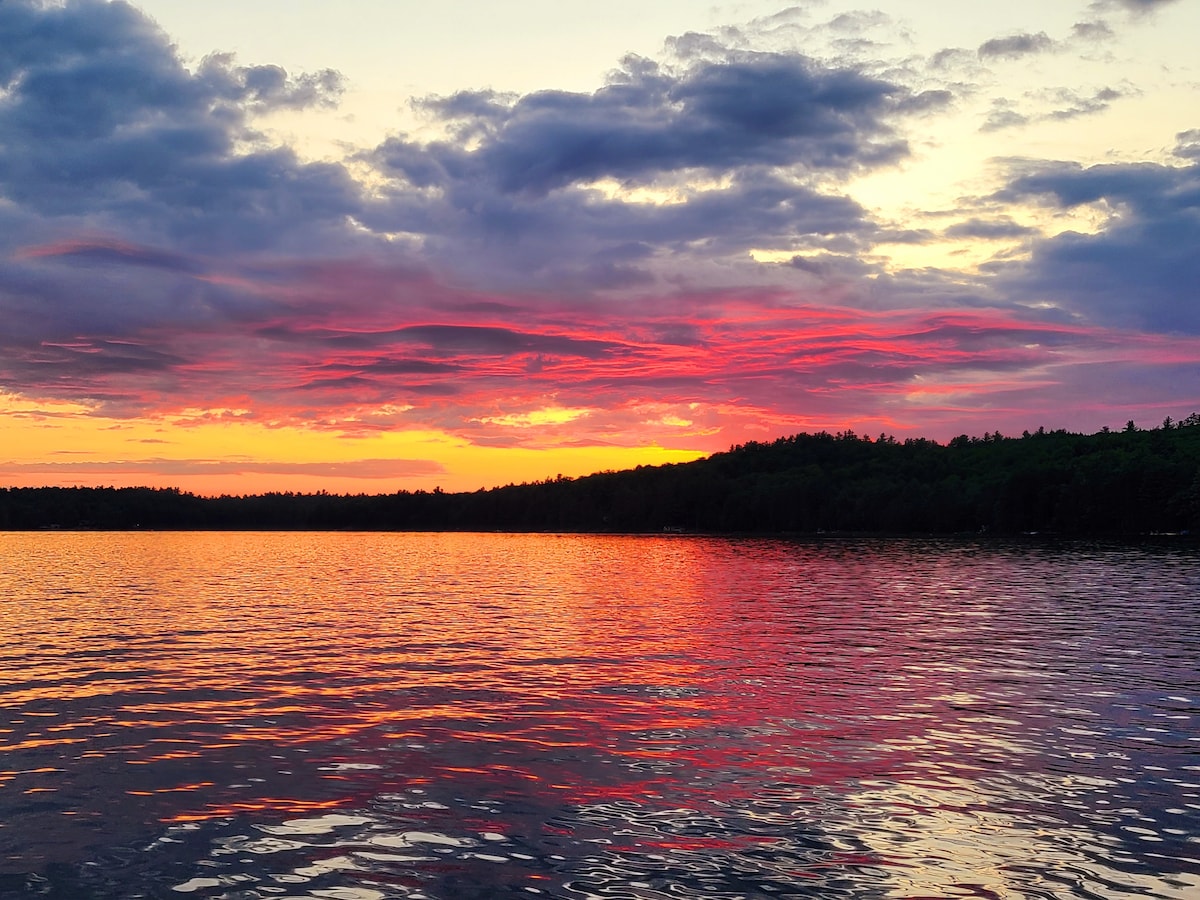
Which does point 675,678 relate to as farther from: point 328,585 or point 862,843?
point 328,585

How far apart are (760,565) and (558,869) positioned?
402ft

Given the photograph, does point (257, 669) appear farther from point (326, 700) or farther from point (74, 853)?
point (74, 853)

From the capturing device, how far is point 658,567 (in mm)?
137000

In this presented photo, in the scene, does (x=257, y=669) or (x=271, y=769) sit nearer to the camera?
(x=271, y=769)

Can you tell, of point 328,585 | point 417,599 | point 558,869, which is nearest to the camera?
point 558,869

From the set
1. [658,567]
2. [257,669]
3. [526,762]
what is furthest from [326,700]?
[658,567]

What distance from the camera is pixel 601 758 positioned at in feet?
86.4

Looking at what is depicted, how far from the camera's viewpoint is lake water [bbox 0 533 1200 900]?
17.8 metres

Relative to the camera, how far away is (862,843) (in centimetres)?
1927

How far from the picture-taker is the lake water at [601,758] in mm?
17812

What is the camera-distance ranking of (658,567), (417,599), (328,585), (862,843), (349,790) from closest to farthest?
(862,843) < (349,790) < (417,599) < (328,585) < (658,567)

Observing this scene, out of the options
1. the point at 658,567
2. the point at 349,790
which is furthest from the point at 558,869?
the point at 658,567

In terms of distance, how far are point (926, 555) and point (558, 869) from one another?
154247 mm

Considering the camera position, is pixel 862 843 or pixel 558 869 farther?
pixel 862 843
